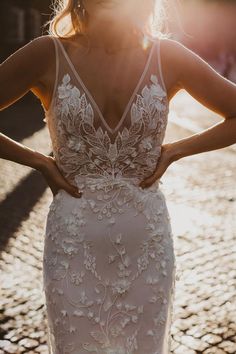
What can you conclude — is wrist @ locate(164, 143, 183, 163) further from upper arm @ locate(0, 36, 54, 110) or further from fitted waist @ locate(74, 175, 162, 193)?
upper arm @ locate(0, 36, 54, 110)

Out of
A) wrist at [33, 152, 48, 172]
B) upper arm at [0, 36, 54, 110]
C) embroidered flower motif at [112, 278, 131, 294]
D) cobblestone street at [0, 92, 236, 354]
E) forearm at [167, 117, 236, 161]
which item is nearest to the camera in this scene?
upper arm at [0, 36, 54, 110]

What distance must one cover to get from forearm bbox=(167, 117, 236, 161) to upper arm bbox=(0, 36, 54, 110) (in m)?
0.63

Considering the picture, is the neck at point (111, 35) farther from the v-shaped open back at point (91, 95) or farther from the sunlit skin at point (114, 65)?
the v-shaped open back at point (91, 95)

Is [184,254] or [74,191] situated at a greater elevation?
[74,191]

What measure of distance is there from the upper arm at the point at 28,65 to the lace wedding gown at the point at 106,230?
4 centimetres

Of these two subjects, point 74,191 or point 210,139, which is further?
point 210,139

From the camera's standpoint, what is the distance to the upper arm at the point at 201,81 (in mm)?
2033

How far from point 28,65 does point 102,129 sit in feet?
1.07

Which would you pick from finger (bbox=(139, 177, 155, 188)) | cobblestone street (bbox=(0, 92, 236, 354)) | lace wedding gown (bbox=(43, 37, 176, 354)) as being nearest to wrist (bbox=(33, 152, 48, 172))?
lace wedding gown (bbox=(43, 37, 176, 354))

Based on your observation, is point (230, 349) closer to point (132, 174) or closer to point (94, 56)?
point (132, 174)

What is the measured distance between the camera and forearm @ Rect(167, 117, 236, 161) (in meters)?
2.30

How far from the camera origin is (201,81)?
6.88ft

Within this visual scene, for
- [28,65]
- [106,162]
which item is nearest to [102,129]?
[106,162]

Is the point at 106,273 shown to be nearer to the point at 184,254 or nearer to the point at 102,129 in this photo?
the point at 102,129
